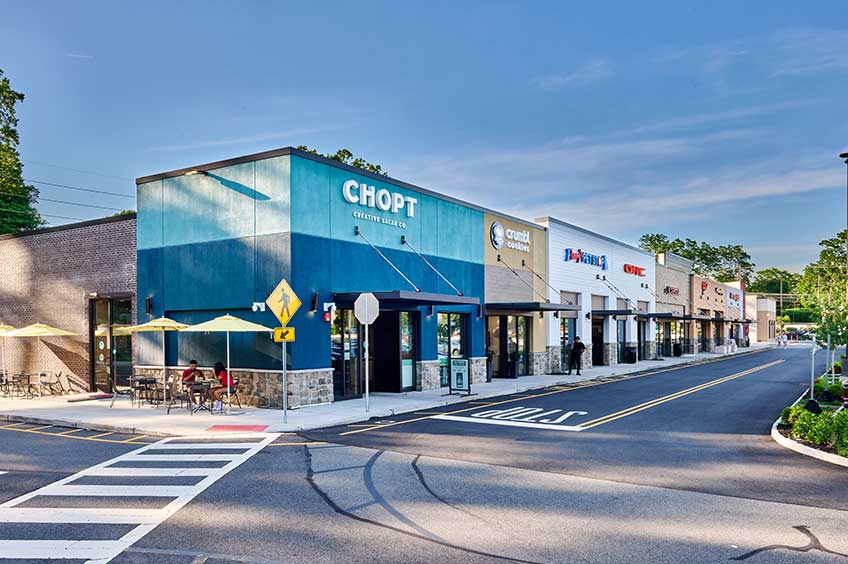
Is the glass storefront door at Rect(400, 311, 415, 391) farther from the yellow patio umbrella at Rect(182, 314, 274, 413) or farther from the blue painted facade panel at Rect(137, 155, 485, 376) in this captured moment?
the yellow patio umbrella at Rect(182, 314, 274, 413)

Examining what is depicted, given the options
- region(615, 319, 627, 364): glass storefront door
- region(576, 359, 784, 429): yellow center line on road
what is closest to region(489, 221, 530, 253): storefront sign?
region(576, 359, 784, 429): yellow center line on road

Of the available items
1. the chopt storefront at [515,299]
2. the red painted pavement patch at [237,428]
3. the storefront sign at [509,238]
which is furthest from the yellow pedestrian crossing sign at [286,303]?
the storefront sign at [509,238]

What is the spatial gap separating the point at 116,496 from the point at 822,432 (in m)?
11.8

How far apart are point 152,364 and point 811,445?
1788cm

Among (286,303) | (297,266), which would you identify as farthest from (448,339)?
(286,303)

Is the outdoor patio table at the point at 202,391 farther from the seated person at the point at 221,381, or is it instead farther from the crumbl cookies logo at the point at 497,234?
the crumbl cookies logo at the point at 497,234

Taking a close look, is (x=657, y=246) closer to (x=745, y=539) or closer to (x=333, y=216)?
(x=333, y=216)

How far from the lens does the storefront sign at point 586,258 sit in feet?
116

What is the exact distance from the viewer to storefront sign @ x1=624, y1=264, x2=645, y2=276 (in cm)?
4356

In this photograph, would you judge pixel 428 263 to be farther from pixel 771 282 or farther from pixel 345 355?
pixel 771 282

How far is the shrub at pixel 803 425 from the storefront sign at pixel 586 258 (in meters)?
22.5

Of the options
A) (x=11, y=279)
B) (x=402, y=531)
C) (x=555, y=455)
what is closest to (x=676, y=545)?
(x=402, y=531)

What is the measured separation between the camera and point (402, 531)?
7383mm

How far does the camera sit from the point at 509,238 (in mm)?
30031
